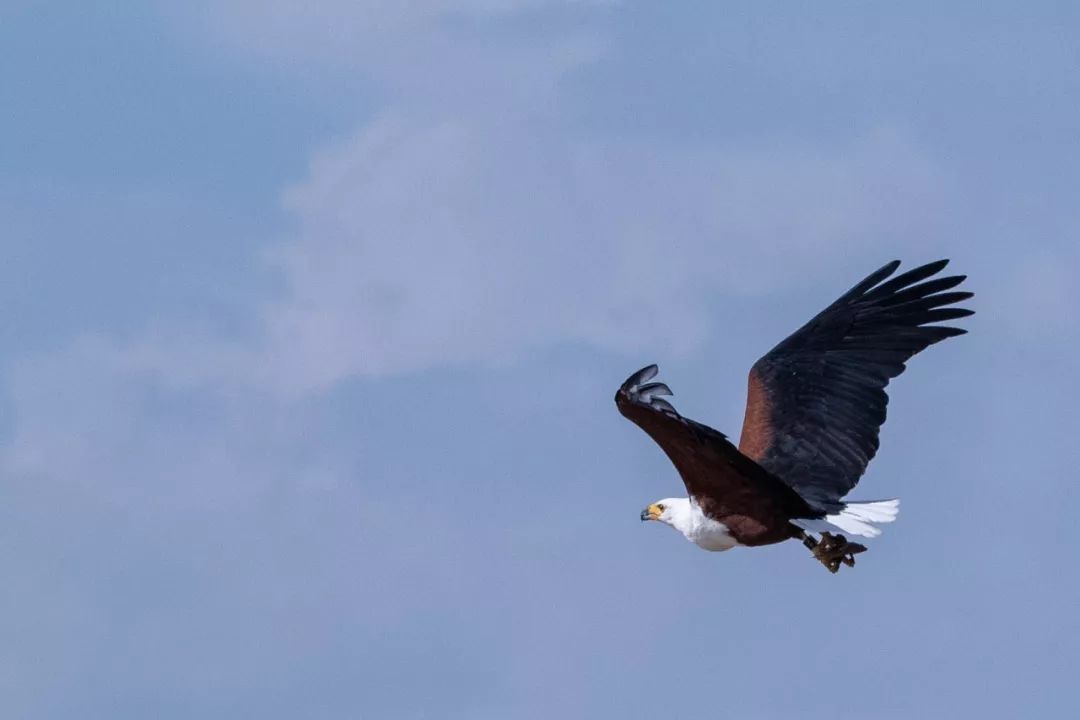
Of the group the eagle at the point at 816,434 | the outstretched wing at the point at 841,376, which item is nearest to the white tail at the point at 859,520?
the eagle at the point at 816,434

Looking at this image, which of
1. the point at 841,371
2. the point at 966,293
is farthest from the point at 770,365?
the point at 966,293

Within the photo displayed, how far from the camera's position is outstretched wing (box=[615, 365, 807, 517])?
13773 millimetres

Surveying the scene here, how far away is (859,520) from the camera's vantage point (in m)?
15.9

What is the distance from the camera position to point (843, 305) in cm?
1884

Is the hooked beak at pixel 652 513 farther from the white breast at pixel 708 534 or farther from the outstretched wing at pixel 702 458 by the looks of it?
the outstretched wing at pixel 702 458

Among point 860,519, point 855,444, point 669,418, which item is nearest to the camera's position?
point 669,418

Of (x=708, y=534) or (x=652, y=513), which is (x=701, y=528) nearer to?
(x=708, y=534)

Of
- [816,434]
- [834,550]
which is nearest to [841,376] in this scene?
[816,434]

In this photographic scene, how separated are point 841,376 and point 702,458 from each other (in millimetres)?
3143

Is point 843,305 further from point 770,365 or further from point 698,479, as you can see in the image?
point 698,479

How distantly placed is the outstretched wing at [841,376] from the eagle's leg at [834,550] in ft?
1.79

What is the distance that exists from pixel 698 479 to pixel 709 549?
100 centimetres

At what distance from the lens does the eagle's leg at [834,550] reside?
663 inches

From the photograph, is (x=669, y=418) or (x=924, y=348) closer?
(x=669, y=418)
